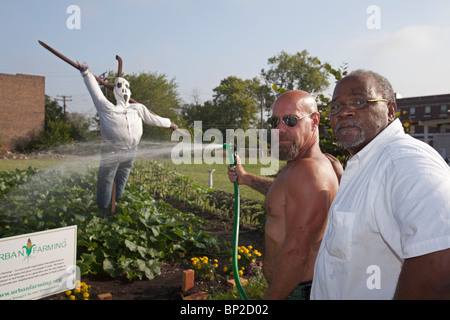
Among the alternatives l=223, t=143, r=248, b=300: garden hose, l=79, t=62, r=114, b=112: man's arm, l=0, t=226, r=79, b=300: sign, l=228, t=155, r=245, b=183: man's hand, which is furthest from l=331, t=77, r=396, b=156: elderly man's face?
l=79, t=62, r=114, b=112: man's arm

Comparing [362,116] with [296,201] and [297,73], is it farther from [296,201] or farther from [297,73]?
[297,73]

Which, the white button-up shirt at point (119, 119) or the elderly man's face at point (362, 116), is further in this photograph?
the white button-up shirt at point (119, 119)

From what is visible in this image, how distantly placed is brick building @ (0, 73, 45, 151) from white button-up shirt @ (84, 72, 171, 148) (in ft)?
17.3

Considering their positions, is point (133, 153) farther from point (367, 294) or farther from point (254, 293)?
point (367, 294)

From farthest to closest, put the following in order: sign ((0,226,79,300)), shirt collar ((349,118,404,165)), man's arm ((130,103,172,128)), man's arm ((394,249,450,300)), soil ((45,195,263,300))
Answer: man's arm ((130,103,172,128))
soil ((45,195,263,300))
sign ((0,226,79,300))
shirt collar ((349,118,404,165))
man's arm ((394,249,450,300))

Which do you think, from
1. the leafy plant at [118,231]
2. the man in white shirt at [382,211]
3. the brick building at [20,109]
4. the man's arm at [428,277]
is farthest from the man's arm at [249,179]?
the brick building at [20,109]

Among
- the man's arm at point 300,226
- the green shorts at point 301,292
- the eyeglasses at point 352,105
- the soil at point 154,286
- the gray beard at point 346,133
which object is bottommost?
the soil at point 154,286

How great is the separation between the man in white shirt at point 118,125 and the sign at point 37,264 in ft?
3.85

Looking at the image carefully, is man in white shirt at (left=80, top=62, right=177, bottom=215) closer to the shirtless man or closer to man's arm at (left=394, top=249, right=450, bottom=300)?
the shirtless man

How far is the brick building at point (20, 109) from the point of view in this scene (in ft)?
27.5

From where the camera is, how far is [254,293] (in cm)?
408

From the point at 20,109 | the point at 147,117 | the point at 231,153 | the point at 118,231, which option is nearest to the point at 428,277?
the point at 231,153

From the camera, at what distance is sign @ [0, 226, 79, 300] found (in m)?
2.93

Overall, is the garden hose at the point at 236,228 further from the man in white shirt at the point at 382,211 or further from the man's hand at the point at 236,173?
the man in white shirt at the point at 382,211
